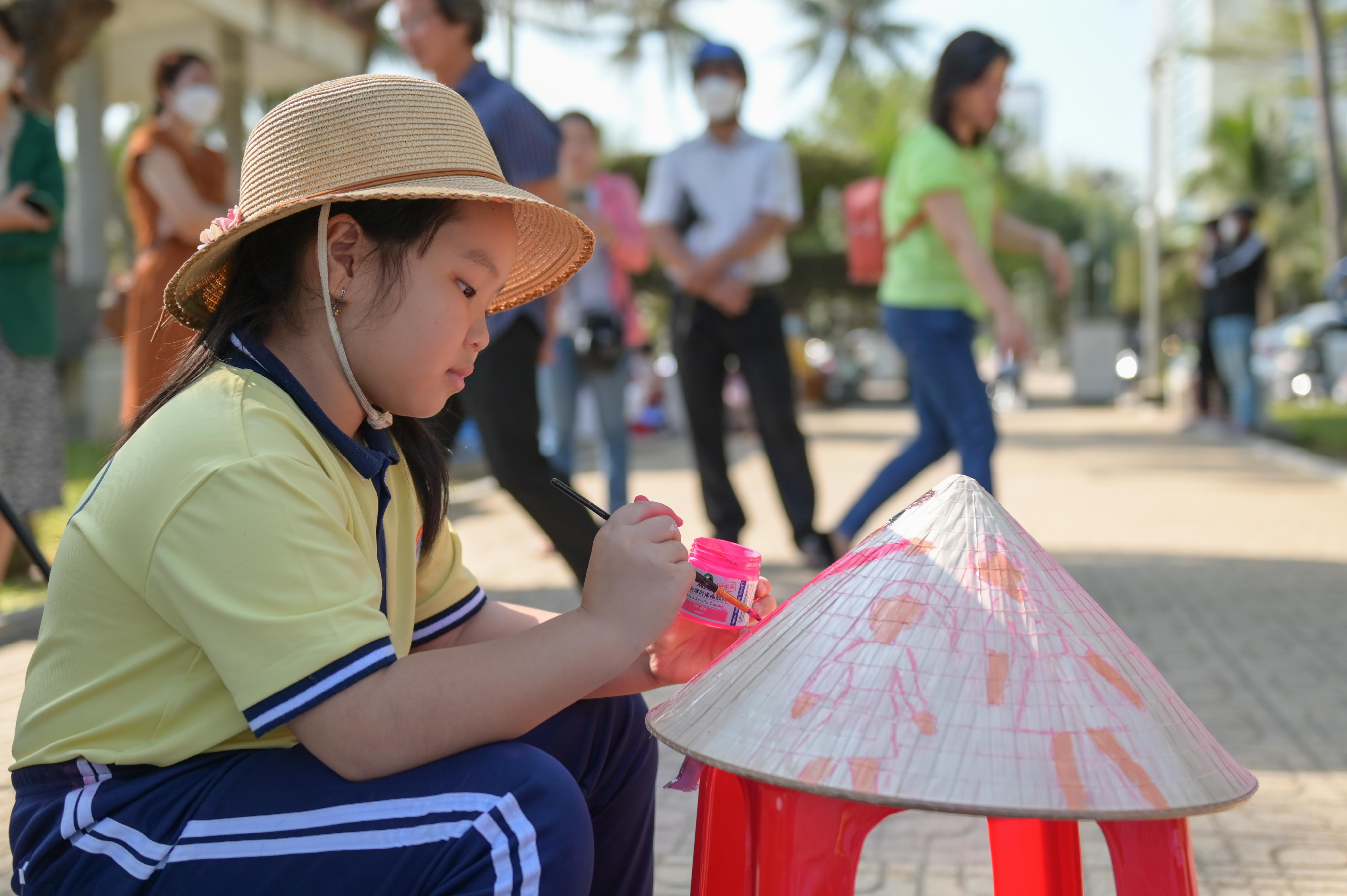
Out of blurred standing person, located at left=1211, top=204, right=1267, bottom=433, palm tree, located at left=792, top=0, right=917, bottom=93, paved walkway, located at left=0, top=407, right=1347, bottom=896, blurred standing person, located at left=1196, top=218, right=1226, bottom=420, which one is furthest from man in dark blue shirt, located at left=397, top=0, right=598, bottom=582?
palm tree, located at left=792, top=0, right=917, bottom=93

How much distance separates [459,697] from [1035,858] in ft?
2.40

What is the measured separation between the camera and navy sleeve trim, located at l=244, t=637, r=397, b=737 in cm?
123

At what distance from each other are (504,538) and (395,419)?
4609mm

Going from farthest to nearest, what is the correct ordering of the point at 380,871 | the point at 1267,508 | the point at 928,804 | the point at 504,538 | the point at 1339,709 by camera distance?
the point at 1267,508 → the point at 504,538 → the point at 1339,709 → the point at 380,871 → the point at 928,804

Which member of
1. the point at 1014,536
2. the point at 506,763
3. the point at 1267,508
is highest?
the point at 1014,536

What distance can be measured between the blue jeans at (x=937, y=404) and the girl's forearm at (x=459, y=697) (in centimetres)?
278

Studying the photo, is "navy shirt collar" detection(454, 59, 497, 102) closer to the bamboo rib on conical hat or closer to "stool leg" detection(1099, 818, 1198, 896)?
the bamboo rib on conical hat

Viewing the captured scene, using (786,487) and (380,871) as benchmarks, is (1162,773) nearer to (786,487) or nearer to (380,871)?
(380,871)

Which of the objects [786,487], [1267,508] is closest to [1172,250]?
[1267,508]

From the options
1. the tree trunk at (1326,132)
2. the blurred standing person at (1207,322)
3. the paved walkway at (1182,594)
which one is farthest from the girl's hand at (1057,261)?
the tree trunk at (1326,132)

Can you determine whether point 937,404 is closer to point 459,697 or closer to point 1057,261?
point 1057,261

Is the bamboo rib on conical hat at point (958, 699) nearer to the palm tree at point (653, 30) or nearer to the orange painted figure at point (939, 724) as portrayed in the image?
the orange painted figure at point (939, 724)

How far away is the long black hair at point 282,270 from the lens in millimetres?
1475

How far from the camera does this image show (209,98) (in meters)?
4.75
